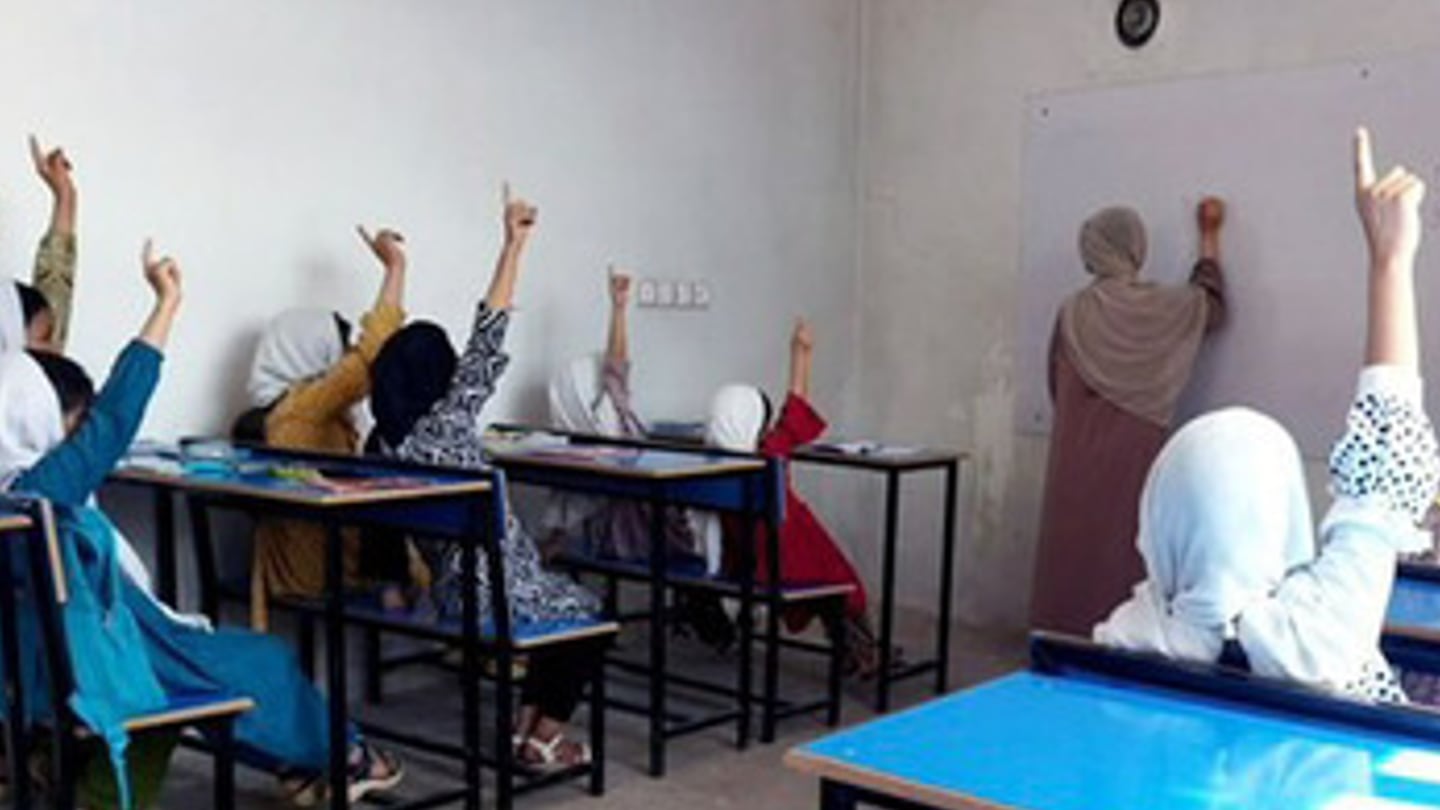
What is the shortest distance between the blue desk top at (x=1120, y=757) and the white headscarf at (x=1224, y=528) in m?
0.10

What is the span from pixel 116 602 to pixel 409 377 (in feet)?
3.36

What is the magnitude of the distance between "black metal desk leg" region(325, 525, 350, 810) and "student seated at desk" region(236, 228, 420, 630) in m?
0.48

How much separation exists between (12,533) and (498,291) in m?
1.32

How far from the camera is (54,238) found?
3373 millimetres

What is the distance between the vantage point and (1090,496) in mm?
4672

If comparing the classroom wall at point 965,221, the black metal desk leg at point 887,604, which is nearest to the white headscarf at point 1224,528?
the black metal desk leg at point 887,604

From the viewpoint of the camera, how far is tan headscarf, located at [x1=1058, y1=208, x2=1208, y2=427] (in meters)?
4.57

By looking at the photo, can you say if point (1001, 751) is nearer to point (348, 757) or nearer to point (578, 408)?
point (348, 757)

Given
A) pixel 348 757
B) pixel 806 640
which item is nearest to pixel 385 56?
pixel 348 757

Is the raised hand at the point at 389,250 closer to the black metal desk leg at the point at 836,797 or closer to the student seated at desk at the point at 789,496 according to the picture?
the student seated at desk at the point at 789,496

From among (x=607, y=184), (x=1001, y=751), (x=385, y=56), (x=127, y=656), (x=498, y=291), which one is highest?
(x=385, y=56)

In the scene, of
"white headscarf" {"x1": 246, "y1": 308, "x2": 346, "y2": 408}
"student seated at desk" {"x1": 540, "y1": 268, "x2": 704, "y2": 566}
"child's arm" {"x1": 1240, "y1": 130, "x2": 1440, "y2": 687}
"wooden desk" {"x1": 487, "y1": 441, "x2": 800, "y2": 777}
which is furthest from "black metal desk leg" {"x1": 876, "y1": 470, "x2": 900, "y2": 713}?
"child's arm" {"x1": 1240, "y1": 130, "x2": 1440, "y2": 687}

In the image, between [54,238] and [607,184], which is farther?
[607,184]

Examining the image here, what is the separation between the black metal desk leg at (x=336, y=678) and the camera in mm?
2955
